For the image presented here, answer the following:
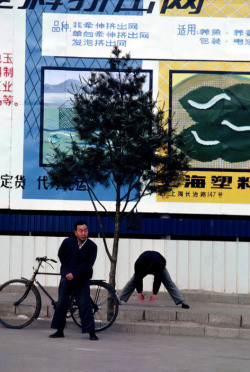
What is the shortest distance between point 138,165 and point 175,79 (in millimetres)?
4305

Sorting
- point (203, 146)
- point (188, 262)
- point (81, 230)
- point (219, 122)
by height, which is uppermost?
point (219, 122)

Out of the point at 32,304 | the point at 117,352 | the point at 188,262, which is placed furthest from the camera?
the point at 188,262

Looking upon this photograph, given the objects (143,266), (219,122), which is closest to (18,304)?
(143,266)

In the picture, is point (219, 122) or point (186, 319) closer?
point (186, 319)

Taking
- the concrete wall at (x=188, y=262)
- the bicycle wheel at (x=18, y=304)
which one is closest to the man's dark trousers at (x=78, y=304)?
the bicycle wheel at (x=18, y=304)

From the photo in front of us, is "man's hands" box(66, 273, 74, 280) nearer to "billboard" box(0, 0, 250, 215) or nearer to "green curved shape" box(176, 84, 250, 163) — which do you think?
"billboard" box(0, 0, 250, 215)

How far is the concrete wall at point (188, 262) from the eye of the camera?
1470cm

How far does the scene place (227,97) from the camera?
15227 mm

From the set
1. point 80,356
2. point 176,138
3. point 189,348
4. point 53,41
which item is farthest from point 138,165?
point 53,41

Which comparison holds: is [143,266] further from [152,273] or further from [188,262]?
[188,262]

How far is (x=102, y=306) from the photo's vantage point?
34.5 feet

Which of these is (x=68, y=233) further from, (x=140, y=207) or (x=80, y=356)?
(x=80, y=356)

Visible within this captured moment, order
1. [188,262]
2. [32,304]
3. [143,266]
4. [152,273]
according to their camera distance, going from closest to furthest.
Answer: [32,304]
[143,266]
[152,273]
[188,262]

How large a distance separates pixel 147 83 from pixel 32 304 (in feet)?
20.9
